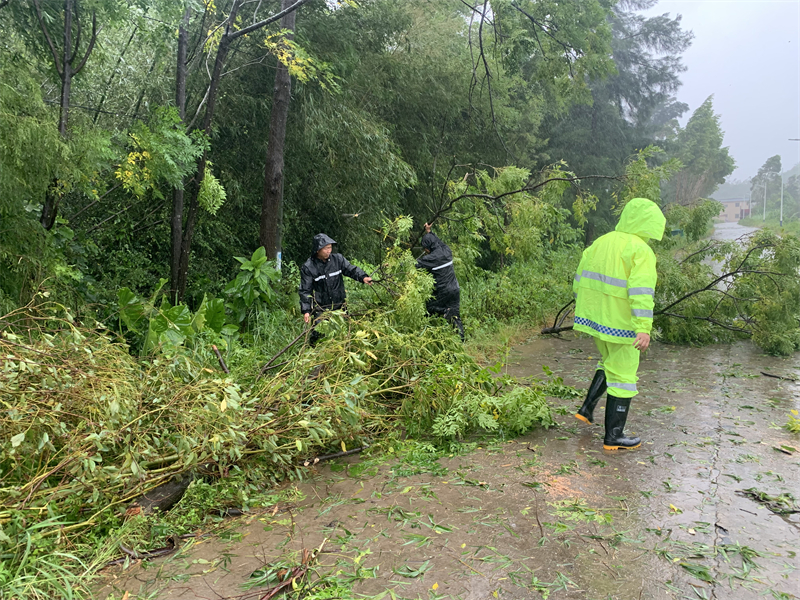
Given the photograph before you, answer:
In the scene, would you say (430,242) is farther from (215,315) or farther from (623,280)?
(623,280)

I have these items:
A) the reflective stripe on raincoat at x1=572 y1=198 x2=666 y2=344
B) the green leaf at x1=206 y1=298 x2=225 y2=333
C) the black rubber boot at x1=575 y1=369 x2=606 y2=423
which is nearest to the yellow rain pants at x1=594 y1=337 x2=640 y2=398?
the reflective stripe on raincoat at x1=572 y1=198 x2=666 y2=344

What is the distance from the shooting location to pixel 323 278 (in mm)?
6781

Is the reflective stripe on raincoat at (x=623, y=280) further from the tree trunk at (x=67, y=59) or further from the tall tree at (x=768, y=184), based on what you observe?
the tall tree at (x=768, y=184)

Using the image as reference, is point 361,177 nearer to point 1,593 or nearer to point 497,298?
point 497,298

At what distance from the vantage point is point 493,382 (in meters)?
5.66

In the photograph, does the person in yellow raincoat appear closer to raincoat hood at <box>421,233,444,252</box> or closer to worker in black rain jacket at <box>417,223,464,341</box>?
worker in black rain jacket at <box>417,223,464,341</box>

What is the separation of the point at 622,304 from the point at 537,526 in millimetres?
2101

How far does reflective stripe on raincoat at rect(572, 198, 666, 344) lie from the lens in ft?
15.4

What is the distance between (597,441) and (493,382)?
1072 mm

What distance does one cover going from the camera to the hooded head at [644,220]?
4.98 metres

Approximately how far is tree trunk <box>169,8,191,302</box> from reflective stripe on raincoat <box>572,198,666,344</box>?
5569 mm

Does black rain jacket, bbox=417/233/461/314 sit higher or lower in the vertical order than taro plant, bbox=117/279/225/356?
higher

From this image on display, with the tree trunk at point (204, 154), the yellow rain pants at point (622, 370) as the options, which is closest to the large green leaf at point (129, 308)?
the tree trunk at point (204, 154)

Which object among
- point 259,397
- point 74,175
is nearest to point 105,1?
point 74,175
